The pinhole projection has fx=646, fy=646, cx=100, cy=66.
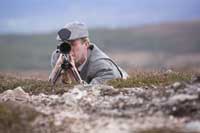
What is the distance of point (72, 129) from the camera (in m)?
7.72

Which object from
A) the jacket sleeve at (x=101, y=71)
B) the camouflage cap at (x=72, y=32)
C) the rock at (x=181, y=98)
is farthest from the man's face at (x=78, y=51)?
the rock at (x=181, y=98)

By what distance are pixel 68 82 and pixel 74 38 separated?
2.98ft

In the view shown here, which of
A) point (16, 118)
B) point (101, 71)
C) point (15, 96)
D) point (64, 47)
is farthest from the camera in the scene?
point (101, 71)

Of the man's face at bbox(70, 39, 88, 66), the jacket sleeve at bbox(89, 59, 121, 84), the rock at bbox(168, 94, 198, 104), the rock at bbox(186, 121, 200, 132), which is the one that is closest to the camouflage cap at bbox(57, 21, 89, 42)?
the man's face at bbox(70, 39, 88, 66)

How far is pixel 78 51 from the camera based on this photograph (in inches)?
450

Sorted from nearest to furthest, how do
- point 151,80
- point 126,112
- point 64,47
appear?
1. point 126,112
2. point 64,47
3. point 151,80

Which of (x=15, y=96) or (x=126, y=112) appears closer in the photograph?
(x=126, y=112)

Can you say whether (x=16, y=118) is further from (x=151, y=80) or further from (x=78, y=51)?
(x=151, y=80)

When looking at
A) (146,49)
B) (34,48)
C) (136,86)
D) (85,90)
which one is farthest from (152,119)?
(34,48)

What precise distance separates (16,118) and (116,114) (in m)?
1.24

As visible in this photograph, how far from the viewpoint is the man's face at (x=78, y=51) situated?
37.3ft

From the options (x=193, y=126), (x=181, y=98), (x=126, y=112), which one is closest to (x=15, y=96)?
(x=126, y=112)

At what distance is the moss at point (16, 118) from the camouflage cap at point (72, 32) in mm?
3215

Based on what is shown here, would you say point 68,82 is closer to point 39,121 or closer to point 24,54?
point 39,121
